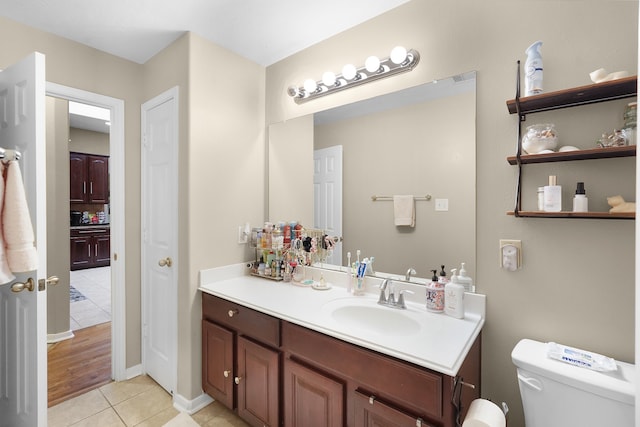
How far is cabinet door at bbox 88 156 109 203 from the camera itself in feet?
20.3

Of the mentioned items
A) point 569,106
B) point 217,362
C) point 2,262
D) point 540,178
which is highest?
point 569,106

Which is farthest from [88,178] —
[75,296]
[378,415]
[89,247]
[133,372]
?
[378,415]

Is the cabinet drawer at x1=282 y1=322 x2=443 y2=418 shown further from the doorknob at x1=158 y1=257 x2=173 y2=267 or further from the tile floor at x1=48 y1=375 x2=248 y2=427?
the doorknob at x1=158 y1=257 x2=173 y2=267

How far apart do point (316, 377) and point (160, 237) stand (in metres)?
1.48

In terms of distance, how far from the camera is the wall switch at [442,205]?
156 centimetres

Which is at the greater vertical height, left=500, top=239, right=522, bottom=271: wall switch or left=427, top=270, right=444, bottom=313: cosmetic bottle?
left=500, top=239, right=522, bottom=271: wall switch

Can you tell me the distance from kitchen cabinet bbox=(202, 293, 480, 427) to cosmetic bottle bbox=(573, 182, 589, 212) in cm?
68

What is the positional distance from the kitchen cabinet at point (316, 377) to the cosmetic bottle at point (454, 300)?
0.48 feet

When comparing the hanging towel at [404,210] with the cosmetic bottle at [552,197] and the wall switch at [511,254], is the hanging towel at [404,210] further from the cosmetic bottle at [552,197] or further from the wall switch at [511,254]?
the cosmetic bottle at [552,197]

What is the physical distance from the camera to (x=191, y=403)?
1942mm

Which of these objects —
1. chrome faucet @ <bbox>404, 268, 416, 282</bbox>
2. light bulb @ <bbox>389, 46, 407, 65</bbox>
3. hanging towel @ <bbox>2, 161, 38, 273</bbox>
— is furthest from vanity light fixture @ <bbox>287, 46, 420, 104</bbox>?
hanging towel @ <bbox>2, 161, 38, 273</bbox>

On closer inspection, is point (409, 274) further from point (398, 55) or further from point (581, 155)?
point (398, 55)

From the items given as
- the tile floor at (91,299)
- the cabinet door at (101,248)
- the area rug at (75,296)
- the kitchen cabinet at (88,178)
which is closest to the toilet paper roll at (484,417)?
the tile floor at (91,299)

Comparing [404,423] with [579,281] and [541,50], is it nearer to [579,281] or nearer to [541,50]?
[579,281]
